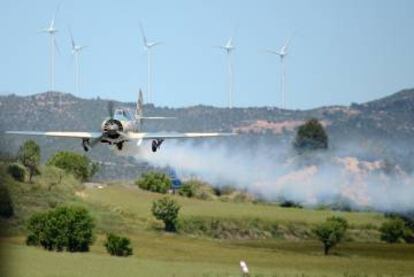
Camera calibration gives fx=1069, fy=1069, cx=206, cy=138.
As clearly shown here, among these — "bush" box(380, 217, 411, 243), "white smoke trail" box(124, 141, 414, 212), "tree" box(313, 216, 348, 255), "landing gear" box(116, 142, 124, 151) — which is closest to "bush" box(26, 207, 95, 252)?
"white smoke trail" box(124, 141, 414, 212)

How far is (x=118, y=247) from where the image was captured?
13688cm

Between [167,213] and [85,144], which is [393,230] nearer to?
[167,213]

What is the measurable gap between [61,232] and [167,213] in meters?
49.2

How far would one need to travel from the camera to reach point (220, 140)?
194 meters

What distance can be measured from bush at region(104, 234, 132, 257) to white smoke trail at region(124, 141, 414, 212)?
13.8m

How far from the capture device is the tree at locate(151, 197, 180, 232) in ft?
621

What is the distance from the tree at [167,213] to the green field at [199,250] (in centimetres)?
157

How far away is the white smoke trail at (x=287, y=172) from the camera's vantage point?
155m

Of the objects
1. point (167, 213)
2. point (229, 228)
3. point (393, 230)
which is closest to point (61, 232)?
point (167, 213)

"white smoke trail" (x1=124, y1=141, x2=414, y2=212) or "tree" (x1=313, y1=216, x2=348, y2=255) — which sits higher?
"white smoke trail" (x1=124, y1=141, x2=414, y2=212)

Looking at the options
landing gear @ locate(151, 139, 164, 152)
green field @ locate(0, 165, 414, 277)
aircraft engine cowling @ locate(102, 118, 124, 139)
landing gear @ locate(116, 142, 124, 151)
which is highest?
aircraft engine cowling @ locate(102, 118, 124, 139)

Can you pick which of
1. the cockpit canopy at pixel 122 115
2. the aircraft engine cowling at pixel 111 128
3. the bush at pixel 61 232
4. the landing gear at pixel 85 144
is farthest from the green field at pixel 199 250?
the cockpit canopy at pixel 122 115

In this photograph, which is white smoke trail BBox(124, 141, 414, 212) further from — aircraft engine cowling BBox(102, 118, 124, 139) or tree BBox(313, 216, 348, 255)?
aircraft engine cowling BBox(102, 118, 124, 139)

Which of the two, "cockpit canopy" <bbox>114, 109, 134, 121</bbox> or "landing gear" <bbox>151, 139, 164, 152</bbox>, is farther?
"landing gear" <bbox>151, 139, 164, 152</bbox>
